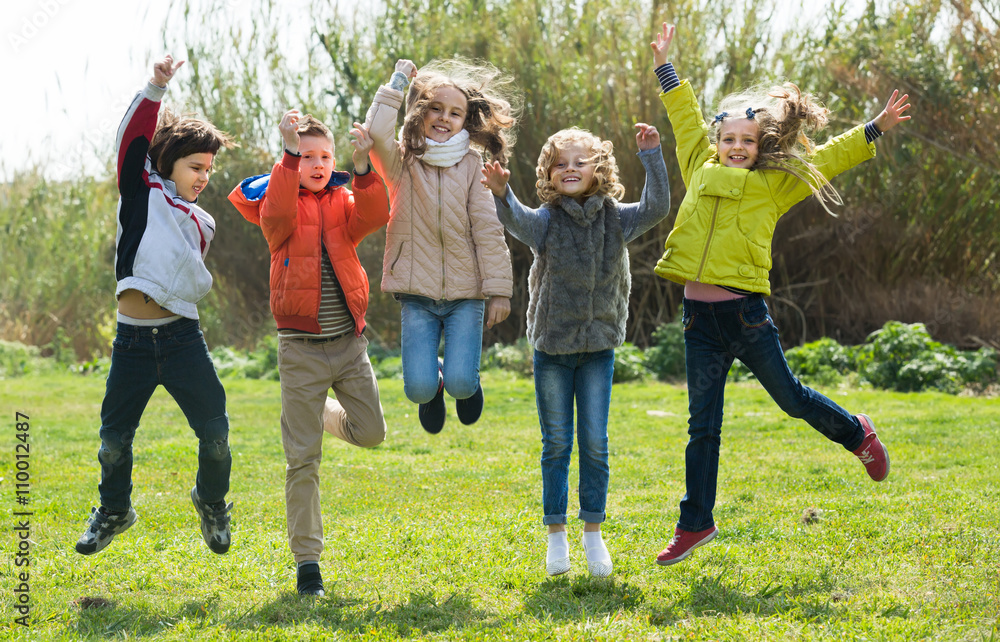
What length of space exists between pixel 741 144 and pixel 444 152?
124cm

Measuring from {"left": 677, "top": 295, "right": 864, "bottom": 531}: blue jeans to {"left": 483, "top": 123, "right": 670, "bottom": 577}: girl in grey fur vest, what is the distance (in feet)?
1.10

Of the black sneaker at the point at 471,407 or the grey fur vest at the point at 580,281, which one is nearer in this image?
the grey fur vest at the point at 580,281

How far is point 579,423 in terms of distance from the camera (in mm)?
3818

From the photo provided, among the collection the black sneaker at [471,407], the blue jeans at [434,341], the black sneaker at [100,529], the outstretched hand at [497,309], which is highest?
the outstretched hand at [497,309]

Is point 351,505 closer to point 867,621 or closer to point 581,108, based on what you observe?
point 867,621

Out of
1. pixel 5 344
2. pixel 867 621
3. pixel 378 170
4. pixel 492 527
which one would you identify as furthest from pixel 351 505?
pixel 5 344

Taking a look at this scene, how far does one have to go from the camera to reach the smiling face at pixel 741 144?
383 centimetres

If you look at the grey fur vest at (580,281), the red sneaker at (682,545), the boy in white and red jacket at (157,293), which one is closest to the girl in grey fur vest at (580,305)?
the grey fur vest at (580,281)

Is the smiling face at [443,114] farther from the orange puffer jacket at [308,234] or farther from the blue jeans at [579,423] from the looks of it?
the blue jeans at [579,423]

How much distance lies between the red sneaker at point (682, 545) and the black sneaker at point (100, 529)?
221 cm

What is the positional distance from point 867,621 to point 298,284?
2.42 m

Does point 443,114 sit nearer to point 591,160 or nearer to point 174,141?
point 591,160

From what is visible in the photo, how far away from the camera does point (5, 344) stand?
42.9ft

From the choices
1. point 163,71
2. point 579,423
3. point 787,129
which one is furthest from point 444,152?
point 787,129
